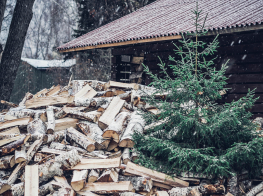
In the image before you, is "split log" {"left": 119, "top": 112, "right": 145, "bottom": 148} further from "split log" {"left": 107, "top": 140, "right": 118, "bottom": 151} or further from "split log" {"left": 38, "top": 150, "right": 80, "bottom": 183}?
"split log" {"left": 38, "top": 150, "right": 80, "bottom": 183}

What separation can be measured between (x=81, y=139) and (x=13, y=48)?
17.0 feet

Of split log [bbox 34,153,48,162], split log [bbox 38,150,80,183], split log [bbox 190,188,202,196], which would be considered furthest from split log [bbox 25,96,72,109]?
split log [bbox 190,188,202,196]

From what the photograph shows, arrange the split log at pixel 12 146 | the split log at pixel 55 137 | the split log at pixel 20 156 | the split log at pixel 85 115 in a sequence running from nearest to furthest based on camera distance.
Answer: the split log at pixel 20 156
the split log at pixel 12 146
the split log at pixel 55 137
the split log at pixel 85 115

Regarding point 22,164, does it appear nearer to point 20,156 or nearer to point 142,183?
point 20,156

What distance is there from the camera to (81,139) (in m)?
4.09

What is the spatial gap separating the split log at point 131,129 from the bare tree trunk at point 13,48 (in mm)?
5099

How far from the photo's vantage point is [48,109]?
16.2 ft

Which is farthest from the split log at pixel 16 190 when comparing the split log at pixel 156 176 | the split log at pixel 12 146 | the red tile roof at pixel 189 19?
the red tile roof at pixel 189 19

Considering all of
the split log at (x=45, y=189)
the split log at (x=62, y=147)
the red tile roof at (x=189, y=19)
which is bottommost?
the split log at (x=45, y=189)

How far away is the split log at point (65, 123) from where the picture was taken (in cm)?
460

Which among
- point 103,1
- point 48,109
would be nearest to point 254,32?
point 48,109

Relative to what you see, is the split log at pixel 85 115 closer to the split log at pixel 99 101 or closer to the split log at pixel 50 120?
the split log at pixel 50 120

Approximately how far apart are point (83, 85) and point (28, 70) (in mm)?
13546

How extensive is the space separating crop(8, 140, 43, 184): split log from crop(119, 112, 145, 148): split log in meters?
1.32
